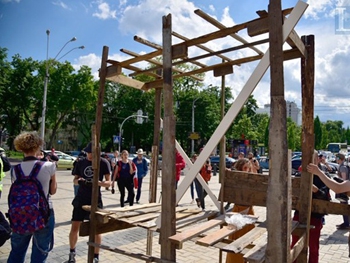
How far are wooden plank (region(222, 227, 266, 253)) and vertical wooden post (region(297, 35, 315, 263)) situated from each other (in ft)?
2.13

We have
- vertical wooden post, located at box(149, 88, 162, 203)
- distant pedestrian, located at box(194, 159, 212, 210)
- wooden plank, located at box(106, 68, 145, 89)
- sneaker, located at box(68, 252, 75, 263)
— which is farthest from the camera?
distant pedestrian, located at box(194, 159, 212, 210)

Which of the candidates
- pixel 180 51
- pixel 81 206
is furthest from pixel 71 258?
pixel 180 51

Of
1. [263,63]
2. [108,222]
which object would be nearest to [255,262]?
[263,63]

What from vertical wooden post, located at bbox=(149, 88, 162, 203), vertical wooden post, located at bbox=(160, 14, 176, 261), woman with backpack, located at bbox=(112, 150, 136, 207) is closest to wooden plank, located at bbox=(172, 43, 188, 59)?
vertical wooden post, located at bbox=(160, 14, 176, 261)

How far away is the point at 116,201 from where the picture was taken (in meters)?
10.6

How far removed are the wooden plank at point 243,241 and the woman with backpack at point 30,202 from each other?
6.39 feet

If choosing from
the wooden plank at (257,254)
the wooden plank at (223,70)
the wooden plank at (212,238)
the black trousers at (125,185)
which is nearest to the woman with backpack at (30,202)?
the wooden plank at (212,238)

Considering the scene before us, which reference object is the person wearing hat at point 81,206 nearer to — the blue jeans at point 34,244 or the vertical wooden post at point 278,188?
the blue jeans at point 34,244

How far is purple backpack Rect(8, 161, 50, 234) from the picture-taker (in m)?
3.15

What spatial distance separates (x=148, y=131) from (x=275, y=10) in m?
41.3

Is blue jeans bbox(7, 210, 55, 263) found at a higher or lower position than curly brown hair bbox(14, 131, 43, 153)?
lower

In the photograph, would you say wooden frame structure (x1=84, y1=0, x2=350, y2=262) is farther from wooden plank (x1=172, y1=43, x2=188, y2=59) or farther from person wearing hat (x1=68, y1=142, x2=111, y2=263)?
person wearing hat (x1=68, y1=142, x2=111, y2=263)

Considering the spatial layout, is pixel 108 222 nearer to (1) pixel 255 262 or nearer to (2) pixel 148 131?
(1) pixel 255 262

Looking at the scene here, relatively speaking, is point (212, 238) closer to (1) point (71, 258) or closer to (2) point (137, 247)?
(1) point (71, 258)
